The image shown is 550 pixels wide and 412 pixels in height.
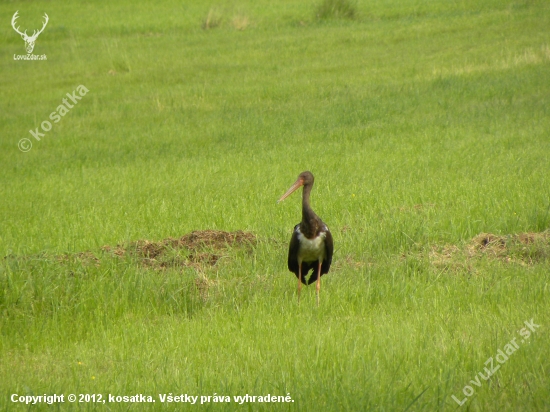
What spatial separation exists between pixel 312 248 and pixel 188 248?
188cm

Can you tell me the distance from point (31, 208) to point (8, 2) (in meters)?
32.1

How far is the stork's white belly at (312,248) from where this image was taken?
6.54 m

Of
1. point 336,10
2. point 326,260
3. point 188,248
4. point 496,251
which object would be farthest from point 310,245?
point 336,10

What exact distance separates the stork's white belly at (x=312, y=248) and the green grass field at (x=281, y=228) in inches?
15.3

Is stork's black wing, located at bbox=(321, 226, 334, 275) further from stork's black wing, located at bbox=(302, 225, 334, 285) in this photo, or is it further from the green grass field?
the green grass field

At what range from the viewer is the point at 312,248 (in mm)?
6531

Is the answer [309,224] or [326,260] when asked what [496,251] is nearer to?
[326,260]

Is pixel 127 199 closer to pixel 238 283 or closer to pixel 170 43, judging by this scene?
pixel 238 283

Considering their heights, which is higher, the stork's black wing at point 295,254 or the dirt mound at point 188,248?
the dirt mound at point 188,248

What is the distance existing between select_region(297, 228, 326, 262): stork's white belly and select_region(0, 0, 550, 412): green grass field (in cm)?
39

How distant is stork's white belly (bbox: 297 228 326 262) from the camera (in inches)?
257

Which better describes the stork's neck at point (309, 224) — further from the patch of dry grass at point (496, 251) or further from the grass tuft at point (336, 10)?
the grass tuft at point (336, 10)

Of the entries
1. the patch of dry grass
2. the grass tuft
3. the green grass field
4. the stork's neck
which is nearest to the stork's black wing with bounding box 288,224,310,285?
the stork's neck

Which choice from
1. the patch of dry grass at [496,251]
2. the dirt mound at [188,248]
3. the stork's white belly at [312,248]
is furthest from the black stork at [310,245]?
the patch of dry grass at [496,251]
